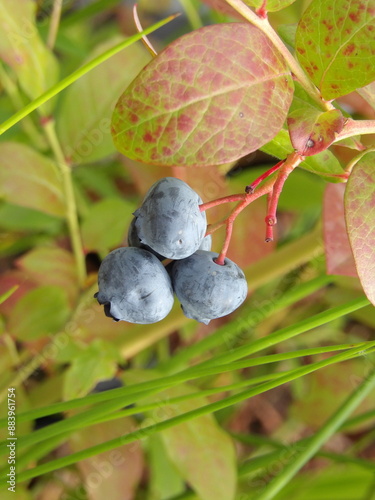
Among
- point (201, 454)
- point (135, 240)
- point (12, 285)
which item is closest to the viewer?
point (135, 240)

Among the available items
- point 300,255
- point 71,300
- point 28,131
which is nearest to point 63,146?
point 28,131

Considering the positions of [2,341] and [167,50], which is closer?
[167,50]

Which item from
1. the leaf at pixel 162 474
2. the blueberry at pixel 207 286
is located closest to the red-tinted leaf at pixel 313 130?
the blueberry at pixel 207 286

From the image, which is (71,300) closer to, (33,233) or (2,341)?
(2,341)

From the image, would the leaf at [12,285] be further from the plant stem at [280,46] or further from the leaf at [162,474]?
the plant stem at [280,46]

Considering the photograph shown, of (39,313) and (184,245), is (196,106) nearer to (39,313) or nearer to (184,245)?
(184,245)

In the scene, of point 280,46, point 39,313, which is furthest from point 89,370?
point 280,46

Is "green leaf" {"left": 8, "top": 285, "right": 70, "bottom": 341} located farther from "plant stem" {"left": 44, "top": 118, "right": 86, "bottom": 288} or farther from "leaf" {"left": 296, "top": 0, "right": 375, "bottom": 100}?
"leaf" {"left": 296, "top": 0, "right": 375, "bottom": 100}
